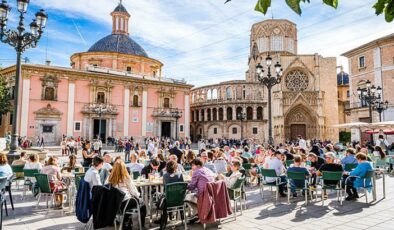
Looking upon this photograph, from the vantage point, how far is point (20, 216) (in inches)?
233

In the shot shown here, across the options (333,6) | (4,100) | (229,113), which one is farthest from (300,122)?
(333,6)

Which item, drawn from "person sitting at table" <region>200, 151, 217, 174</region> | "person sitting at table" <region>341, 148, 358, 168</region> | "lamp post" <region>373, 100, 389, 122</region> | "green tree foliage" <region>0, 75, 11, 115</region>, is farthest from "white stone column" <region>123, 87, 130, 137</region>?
"person sitting at table" <region>341, 148, 358, 168</region>

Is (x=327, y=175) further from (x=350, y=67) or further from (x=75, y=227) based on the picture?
(x=350, y=67)

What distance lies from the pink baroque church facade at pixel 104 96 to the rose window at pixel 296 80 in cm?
1536

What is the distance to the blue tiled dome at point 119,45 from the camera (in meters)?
35.8

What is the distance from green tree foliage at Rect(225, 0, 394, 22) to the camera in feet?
5.12

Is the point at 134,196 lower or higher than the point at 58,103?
lower

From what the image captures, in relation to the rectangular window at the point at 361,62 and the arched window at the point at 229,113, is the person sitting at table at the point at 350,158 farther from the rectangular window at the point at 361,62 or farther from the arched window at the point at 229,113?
the arched window at the point at 229,113

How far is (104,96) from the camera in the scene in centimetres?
3077

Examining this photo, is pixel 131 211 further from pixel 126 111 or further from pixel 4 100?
pixel 4 100

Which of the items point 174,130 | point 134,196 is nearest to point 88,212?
point 134,196

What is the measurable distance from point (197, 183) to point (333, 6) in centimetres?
410

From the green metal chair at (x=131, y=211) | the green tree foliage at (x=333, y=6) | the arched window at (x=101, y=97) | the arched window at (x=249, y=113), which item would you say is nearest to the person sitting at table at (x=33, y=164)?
the green metal chair at (x=131, y=211)

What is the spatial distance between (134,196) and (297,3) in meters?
4.32
